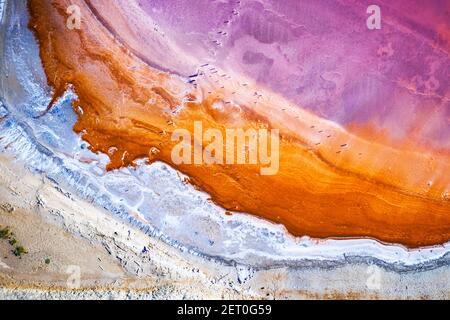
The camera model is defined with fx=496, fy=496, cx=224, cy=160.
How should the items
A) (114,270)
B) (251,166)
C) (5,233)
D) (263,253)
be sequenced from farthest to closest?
(251,166)
(263,253)
(114,270)
(5,233)

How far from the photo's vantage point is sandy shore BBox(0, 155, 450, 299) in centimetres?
545

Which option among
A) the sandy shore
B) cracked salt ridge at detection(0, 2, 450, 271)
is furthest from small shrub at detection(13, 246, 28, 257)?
cracked salt ridge at detection(0, 2, 450, 271)

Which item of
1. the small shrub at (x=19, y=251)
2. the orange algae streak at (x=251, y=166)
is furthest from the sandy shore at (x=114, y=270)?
the orange algae streak at (x=251, y=166)

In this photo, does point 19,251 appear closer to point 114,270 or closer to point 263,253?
point 114,270

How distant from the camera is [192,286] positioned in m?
5.62

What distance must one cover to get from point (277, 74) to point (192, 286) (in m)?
2.73

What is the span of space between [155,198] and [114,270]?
3.10 feet

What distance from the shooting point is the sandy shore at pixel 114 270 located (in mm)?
5445

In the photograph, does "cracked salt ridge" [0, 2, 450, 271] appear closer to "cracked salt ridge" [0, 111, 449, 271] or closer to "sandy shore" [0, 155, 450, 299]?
"cracked salt ridge" [0, 111, 449, 271]

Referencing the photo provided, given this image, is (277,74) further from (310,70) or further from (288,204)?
(288,204)

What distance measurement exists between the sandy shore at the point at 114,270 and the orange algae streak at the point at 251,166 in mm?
547

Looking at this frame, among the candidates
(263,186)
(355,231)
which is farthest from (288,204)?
(355,231)

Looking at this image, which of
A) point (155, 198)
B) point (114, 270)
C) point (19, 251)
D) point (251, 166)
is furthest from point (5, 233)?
point (251, 166)

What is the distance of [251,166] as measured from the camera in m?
6.00
